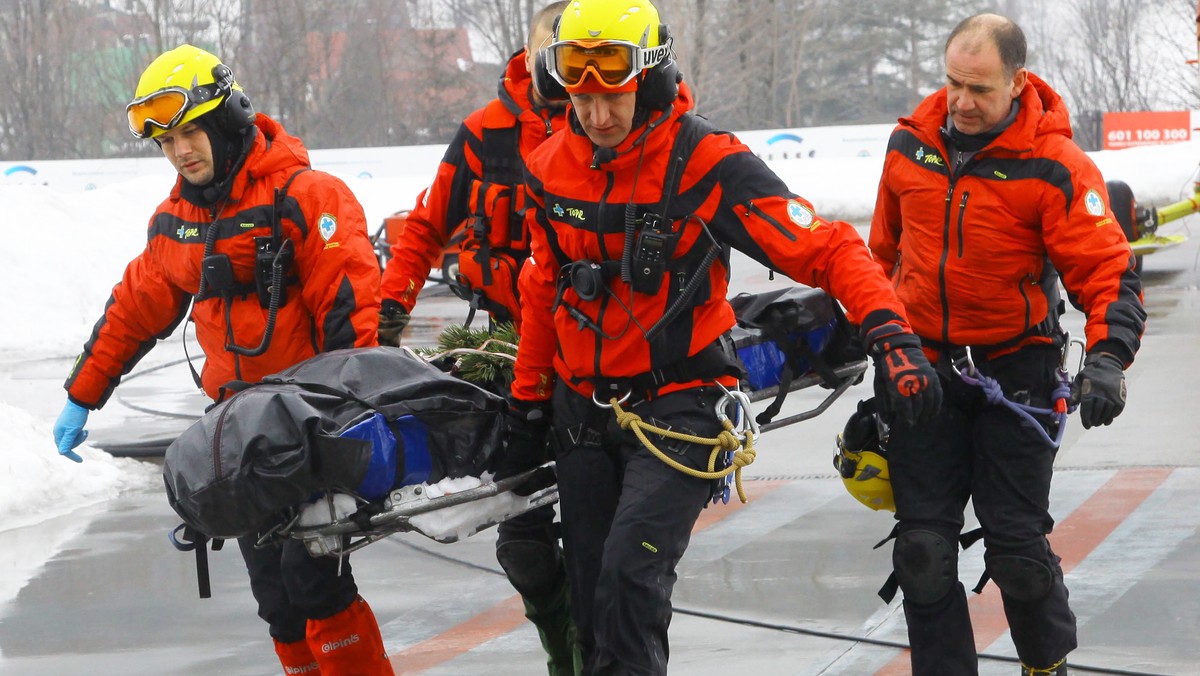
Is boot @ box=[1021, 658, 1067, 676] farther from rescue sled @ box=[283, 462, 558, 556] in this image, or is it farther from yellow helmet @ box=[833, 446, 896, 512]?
rescue sled @ box=[283, 462, 558, 556]

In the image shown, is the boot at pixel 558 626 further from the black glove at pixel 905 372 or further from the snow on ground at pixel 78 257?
the snow on ground at pixel 78 257

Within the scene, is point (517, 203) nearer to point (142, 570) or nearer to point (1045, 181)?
point (1045, 181)

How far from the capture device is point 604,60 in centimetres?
361

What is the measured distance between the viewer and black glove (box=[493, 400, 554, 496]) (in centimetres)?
408

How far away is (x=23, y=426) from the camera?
321 inches

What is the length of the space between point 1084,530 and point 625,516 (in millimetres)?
3314

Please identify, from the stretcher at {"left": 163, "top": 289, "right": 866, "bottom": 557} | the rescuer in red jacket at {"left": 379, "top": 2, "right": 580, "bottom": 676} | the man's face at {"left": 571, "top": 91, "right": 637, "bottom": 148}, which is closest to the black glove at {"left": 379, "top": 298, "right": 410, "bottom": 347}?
the rescuer in red jacket at {"left": 379, "top": 2, "right": 580, "bottom": 676}

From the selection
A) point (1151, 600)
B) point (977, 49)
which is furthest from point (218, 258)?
point (1151, 600)

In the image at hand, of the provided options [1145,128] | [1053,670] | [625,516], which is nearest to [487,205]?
[625,516]

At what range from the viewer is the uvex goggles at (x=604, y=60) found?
11.8 ft

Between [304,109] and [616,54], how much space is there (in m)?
44.6

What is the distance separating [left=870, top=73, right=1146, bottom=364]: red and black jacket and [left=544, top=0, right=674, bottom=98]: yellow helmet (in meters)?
0.95

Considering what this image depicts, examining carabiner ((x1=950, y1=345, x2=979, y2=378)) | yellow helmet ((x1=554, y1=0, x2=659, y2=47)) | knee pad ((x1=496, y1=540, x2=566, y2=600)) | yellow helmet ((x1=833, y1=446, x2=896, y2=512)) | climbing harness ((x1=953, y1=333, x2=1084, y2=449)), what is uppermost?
yellow helmet ((x1=554, y1=0, x2=659, y2=47))

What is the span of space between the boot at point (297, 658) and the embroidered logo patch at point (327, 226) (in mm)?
1220
